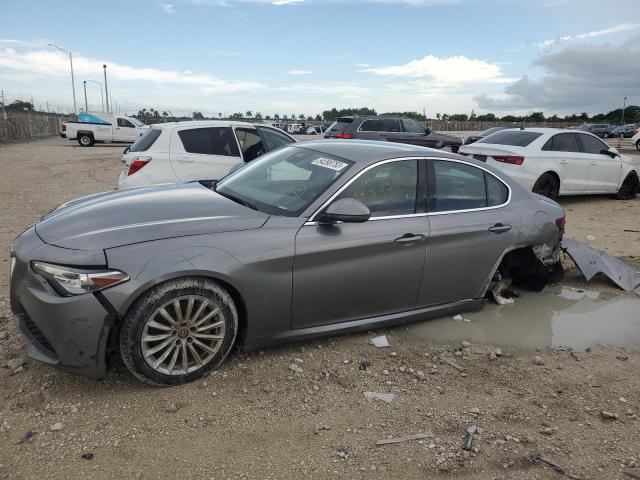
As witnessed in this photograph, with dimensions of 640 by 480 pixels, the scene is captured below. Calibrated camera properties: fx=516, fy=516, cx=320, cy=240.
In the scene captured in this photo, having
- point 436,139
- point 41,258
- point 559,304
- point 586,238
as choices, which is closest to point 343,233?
point 41,258

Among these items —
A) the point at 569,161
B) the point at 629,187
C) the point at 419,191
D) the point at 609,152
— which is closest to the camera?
the point at 419,191

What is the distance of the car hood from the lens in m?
3.24

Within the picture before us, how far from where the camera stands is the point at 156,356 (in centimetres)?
328

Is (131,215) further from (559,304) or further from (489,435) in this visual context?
(559,304)

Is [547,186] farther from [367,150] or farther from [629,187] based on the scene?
[367,150]

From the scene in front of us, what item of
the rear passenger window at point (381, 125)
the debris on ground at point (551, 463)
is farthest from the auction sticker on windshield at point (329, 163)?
the rear passenger window at point (381, 125)

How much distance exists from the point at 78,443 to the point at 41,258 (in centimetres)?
112

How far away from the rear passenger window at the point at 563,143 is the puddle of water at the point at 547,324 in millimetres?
5157

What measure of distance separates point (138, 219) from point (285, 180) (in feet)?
4.17

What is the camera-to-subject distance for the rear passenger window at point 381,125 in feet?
55.7

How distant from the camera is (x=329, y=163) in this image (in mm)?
4152

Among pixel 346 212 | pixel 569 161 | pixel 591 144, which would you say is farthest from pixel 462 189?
pixel 591 144

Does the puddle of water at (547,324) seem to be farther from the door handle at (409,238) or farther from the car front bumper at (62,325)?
the car front bumper at (62,325)

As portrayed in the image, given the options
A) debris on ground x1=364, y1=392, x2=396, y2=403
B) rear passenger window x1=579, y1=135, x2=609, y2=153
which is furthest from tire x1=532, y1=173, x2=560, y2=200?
debris on ground x1=364, y1=392, x2=396, y2=403
